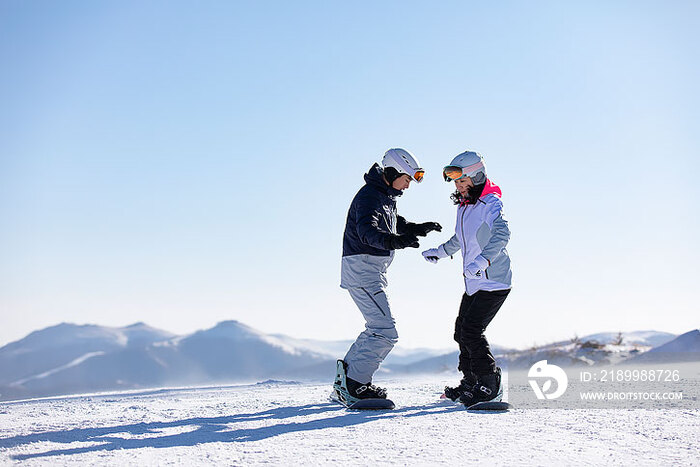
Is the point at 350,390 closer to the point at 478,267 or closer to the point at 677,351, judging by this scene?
the point at 478,267

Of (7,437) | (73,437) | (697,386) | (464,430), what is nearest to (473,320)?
(464,430)

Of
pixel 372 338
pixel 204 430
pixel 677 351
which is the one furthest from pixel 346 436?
pixel 677 351

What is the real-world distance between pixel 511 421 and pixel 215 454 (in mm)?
1829

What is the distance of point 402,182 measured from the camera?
5.01 meters

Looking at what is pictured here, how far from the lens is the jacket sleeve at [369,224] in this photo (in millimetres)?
4543

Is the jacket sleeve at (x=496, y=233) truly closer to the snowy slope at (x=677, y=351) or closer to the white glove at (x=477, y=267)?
the white glove at (x=477, y=267)

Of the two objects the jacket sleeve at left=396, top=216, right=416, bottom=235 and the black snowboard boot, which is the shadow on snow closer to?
the black snowboard boot

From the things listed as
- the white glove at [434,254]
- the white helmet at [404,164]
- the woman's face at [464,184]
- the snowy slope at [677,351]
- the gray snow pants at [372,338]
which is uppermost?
the white helmet at [404,164]

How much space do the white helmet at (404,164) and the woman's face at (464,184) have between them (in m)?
0.36

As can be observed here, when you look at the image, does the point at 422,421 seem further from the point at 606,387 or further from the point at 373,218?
the point at 606,387

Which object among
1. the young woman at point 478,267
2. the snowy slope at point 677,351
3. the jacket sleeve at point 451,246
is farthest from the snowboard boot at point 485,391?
the snowy slope at point 677,351

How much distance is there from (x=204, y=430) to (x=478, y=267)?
217 cm

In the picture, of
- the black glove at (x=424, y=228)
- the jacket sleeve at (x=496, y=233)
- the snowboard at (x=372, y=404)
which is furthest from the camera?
the black glove at (x=424, y=228)

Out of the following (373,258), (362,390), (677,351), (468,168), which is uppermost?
(468,168)
